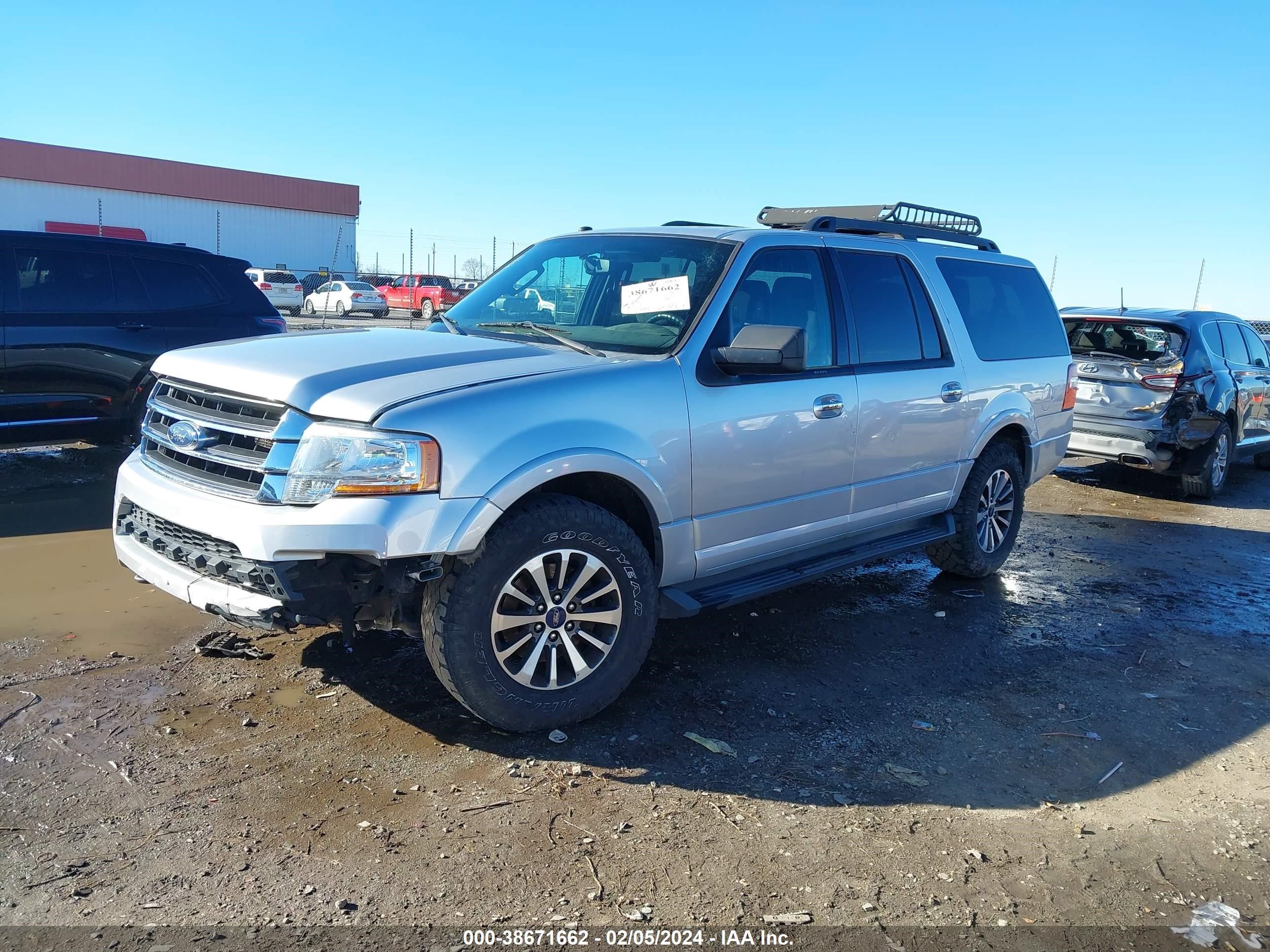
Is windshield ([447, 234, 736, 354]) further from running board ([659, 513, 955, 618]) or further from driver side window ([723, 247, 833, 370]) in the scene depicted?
running board ([659, 513, 955, 618])

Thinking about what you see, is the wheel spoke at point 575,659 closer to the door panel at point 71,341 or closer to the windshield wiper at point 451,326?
the windshield wiper at point 451,326

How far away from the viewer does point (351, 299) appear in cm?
3089

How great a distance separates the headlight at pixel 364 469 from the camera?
10.1 ft

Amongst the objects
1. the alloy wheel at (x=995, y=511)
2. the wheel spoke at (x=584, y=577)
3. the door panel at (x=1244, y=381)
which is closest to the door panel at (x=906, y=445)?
the alloy wheel at (x=995, y=511)

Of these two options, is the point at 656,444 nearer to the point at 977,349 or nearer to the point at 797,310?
the point at 797,310

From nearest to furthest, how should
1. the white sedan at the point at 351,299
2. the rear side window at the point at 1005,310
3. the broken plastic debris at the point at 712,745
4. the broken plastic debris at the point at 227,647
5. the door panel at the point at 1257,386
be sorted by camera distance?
the broken plastic debris at the point at 712,745 → the broken plastic debris at the point at 227,647 → the rear side window at the point at 1005,310 → the door panel at the point at 1257,386 → the white sedan at the point at 351,299

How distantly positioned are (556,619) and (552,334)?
1390 mm

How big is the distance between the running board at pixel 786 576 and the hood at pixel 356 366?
107 cm

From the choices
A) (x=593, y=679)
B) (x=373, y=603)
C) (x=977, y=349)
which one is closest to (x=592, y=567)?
(x=593, y=679)

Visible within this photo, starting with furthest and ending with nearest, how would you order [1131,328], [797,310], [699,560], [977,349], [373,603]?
[1131,328], [977,349], [797,310], [699,560], [373,603]

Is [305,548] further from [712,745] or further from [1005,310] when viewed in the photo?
[1005,310]

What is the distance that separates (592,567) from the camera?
3.53 m

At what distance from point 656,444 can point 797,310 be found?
49.4 inches

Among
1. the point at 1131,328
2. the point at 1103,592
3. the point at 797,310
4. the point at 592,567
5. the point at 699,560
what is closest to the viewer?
the point at 592,567
